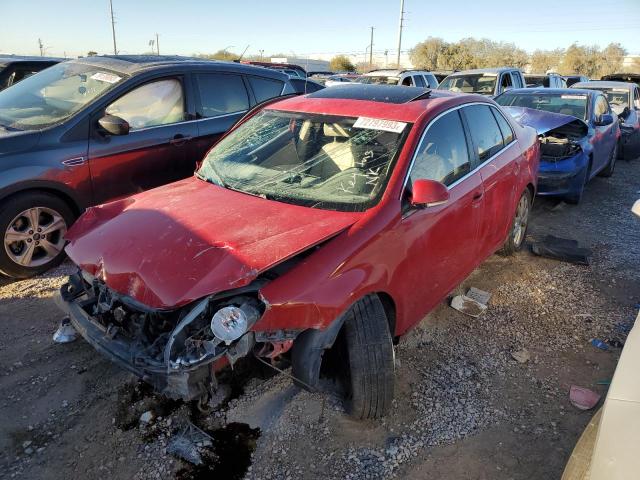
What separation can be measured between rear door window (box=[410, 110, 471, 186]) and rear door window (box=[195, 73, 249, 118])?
9.50 ft

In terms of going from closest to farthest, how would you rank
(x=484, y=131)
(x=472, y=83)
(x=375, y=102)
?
(x=375, y=102) → (x=484, y=131) → (x=472, y=83)

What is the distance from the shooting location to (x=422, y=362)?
3.32 m

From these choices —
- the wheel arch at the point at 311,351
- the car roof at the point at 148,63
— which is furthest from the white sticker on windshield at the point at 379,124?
the car roof at the point at 148,63

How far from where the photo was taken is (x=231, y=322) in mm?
2178

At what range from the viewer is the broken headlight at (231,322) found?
2.15m

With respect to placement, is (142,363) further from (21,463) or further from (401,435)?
(401,435)

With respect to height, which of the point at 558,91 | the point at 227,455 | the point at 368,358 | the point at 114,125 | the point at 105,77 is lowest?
the point at 227,455

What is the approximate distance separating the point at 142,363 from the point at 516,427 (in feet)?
6.86

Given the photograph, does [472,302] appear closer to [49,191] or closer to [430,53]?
[49,191]

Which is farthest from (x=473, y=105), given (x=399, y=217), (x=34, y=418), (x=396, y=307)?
(x=34, y=418)

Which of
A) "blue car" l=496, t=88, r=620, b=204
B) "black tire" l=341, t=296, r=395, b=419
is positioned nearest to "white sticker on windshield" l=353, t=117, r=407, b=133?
"black tire" l=341, t=296, r=395, b=419

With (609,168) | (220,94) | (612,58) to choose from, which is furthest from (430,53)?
(220,94)

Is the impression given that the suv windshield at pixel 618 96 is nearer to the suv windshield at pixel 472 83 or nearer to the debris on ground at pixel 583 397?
the suv windshield at pixel 472 83

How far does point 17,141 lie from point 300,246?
3088 mm
